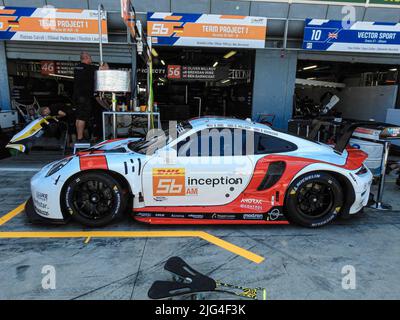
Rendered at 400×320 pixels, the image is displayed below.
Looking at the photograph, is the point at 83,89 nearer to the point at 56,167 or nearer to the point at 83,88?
the point at 83,88

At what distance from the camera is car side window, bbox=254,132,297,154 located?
3533 mm

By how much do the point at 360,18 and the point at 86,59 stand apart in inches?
309

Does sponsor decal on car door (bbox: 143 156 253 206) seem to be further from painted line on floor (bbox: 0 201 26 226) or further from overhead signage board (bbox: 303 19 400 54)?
overhead signage board (bbox: 303 19 400 54)

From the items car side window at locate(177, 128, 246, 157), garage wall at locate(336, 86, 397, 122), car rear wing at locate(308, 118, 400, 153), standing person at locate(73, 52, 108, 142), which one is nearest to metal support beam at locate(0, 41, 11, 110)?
standing person at locate(73, 52, 108, 142)

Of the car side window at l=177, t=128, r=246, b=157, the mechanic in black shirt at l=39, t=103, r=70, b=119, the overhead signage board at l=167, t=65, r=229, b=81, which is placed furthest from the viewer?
the overhead signage board at l=167, t=65, r=229, b=81

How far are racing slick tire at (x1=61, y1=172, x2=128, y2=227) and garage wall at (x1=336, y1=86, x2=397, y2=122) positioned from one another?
32.6ft

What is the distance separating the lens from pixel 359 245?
323cm

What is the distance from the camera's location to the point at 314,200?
3564mm

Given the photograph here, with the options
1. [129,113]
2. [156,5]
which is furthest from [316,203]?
[156,5]

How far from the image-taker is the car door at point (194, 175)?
334 cm

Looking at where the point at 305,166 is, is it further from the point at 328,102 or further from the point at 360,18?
the point at 360,18

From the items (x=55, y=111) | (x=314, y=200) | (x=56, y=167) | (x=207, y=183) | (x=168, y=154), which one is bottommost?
(x=314, y=200)

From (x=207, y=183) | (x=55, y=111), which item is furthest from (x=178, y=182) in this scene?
(x=55, y=111)

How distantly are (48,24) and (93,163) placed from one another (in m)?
6.14
